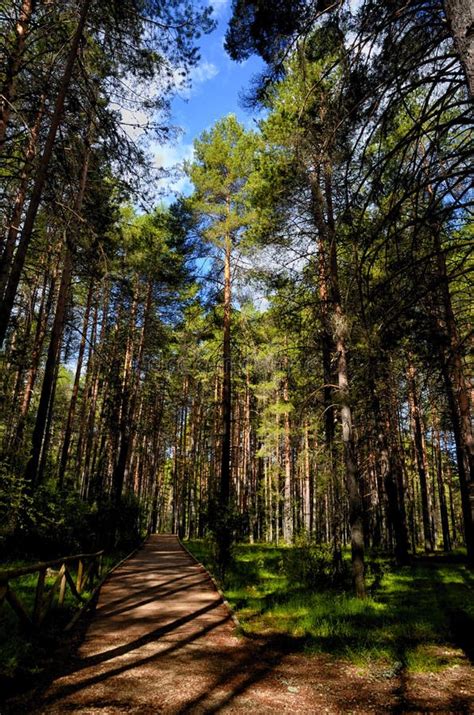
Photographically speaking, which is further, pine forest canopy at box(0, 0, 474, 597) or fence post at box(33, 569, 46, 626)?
fence post at box(33, 569, 46, 626)

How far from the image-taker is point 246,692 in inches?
159

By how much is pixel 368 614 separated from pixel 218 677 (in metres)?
3.35

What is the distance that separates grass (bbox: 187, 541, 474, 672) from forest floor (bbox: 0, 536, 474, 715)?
0.61 feet

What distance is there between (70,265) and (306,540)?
10.4 meters

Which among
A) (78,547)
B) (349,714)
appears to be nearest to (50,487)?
(78,547)

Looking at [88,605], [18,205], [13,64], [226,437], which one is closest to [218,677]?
[88,605]

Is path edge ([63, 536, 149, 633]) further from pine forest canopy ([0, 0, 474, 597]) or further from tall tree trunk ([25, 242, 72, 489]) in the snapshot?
tall tree trunk ([25, 242, 72, 489])

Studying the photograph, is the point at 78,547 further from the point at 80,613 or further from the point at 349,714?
the point at 349,714

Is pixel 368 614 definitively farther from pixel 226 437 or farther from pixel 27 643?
pixel 226 437

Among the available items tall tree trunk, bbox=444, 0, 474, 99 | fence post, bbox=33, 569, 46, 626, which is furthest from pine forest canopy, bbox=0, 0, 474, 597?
fence post, bbox=33, 569, 46, 626

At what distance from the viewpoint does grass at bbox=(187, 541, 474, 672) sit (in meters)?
5.23

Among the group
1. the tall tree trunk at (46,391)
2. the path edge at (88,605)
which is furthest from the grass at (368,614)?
the tall tree trunk at (46,391)

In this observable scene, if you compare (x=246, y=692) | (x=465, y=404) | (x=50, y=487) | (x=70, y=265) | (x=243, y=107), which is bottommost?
(x=246, y=692)

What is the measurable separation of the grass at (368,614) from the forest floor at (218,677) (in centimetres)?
19
